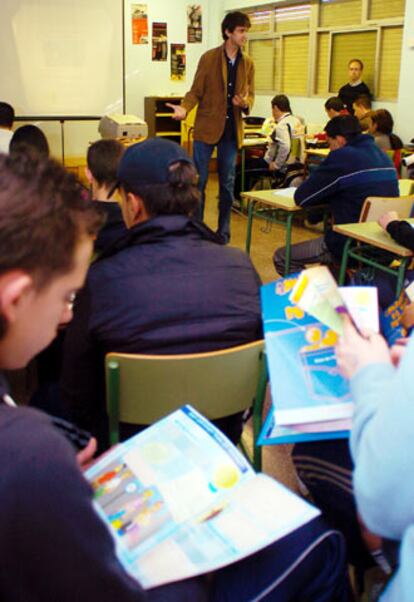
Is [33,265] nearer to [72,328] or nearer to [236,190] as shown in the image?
[72,328]

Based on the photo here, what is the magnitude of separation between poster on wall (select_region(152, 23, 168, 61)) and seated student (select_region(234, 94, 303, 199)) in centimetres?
343

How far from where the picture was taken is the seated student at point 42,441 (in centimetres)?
59

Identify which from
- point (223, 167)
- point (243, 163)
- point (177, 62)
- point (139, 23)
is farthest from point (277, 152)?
point (139, 23)

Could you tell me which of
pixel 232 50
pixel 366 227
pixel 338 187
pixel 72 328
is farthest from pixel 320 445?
pixel 232 50

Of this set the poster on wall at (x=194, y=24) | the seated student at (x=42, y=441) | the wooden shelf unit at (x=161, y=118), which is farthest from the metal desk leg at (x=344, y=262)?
the poster on wall at (x=194, y=24)

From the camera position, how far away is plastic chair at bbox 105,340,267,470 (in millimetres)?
1322

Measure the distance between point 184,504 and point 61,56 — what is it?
7024 millimetres

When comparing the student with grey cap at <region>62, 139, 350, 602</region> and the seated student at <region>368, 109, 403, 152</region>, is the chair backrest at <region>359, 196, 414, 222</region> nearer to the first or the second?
the student with grey cap at <region>62, 139, 350, 602</region>

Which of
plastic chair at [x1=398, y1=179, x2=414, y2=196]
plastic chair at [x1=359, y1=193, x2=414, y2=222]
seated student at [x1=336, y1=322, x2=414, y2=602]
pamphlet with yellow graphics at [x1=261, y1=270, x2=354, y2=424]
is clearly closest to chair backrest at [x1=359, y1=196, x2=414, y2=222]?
plastic chair at [x1=359, y1=193, x2=414, y2=222]

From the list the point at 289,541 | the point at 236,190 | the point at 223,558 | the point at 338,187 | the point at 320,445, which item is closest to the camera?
the point at 223,558

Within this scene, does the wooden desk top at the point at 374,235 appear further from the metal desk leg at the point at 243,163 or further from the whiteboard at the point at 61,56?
the whiteboard at the point at 61,56

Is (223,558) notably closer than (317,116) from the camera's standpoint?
Yes

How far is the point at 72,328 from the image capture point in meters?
1.43

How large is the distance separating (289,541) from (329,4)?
26.1 ft
